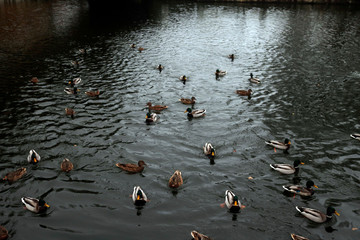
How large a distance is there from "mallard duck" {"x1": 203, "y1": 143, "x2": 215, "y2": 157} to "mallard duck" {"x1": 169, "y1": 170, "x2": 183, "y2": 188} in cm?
270

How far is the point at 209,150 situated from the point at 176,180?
3.18 meters

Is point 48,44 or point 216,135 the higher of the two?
point 48,44

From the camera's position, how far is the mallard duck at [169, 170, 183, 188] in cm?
1444

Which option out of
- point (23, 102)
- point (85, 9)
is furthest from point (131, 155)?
point (85, 9)

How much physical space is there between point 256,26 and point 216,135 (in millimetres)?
40205

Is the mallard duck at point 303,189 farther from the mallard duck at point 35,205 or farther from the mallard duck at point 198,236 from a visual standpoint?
the mallard duck at point 35,205

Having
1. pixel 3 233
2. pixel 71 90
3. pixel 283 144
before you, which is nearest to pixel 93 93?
pixel 71 90

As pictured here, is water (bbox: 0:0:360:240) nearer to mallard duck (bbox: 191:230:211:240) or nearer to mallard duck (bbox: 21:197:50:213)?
mallard duck (bbox: 21:197:50:213)

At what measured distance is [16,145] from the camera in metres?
17.4

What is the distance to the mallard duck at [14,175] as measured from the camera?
14288 mm

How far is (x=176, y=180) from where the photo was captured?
14.5 m

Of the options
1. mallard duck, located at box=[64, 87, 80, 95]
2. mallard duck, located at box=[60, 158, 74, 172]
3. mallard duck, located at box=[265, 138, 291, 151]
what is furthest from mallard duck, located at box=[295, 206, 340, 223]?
mallard duck, located at box=[64, 87, 80, 95]

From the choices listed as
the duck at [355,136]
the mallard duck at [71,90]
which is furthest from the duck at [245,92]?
the mallard duck at [71,90]

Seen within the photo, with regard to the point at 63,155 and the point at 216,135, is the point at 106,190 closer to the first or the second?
the point at 63,155
